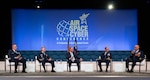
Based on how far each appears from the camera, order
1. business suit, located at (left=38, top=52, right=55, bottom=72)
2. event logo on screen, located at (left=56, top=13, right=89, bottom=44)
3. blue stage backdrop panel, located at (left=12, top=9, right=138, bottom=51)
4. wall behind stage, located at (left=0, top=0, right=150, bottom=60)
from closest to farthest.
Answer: business suit, located at (left=38, top=52, right=55, bottom=72), wall behind stage, located at (left=0, top=0, right=150, bottom=60), blue stage backdrop panel, located at (left=12, top=9, right=138, bottom=51), event logo on screen, located at (left=56, top=13, right=89, bottom=44)

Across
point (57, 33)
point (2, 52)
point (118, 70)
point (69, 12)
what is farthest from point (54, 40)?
point (118, 70)

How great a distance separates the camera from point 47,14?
42.9 ft

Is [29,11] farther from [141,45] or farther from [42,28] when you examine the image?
[141,45]

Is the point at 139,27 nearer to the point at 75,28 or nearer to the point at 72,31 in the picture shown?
the point at 75,28

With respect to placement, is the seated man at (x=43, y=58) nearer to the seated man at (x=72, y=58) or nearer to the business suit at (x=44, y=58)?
the business suit at (x=44, y=58)

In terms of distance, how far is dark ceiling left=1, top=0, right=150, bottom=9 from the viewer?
42.1 ft

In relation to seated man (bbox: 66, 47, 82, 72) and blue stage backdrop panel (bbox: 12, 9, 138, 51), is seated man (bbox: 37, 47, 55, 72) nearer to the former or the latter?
seated man (bbox: 66, 47, 82, 72)

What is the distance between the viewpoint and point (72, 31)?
13281 millimetres

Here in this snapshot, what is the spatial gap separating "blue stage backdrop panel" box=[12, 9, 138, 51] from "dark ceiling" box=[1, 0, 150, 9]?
18 centimetres

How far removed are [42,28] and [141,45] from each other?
391cm

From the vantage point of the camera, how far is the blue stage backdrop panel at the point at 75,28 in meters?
13.0

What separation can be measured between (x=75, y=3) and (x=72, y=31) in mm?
1120

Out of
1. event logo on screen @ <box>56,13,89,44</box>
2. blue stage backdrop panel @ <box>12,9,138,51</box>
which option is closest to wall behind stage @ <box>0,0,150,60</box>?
blue stage backdrop panel @ <box>12,9,138,51</box>

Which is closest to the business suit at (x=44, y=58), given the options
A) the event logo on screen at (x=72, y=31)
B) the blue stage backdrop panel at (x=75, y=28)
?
the blue stage backdrop panel at (x=75, y=28)
